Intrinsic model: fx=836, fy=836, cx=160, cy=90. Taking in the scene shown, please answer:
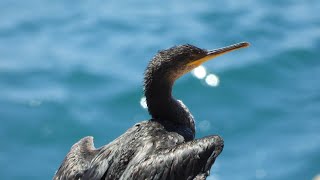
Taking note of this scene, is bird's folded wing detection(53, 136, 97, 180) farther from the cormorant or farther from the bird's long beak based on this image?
the bird's long beak

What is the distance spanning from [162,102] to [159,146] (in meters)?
0.63

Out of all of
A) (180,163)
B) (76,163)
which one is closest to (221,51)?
(180,163)

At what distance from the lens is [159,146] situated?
5855mm

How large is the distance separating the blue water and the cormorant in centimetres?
282

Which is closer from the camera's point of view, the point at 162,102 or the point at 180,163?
the point at 180,163

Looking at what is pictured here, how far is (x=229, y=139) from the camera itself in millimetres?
9484

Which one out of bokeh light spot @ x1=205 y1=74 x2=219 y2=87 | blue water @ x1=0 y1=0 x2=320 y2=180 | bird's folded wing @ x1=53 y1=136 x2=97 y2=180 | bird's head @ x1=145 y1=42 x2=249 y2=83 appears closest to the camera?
bird's folded wing @ x1=53 y1=136 x2=97 y2=180

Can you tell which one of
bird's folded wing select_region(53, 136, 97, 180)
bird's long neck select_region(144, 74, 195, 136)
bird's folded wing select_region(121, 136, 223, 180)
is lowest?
bird's folded wing select_region(121, 136, 223, 180)

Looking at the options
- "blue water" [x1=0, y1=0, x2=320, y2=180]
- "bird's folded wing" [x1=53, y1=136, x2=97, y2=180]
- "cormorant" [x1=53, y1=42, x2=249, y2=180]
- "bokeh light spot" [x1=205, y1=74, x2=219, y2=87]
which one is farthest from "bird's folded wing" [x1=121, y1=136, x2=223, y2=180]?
"bokeh light spot" [x1=205, y1=74, x2=219, y2=87]

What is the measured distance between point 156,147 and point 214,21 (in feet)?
17.6

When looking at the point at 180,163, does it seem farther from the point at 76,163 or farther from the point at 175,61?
the point at 175,61

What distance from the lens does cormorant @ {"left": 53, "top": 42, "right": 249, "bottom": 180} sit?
555 cm

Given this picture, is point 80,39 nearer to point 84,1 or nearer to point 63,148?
point 84,1

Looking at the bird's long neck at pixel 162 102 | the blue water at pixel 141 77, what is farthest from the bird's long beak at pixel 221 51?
A: the blue water at pixel 141 77
